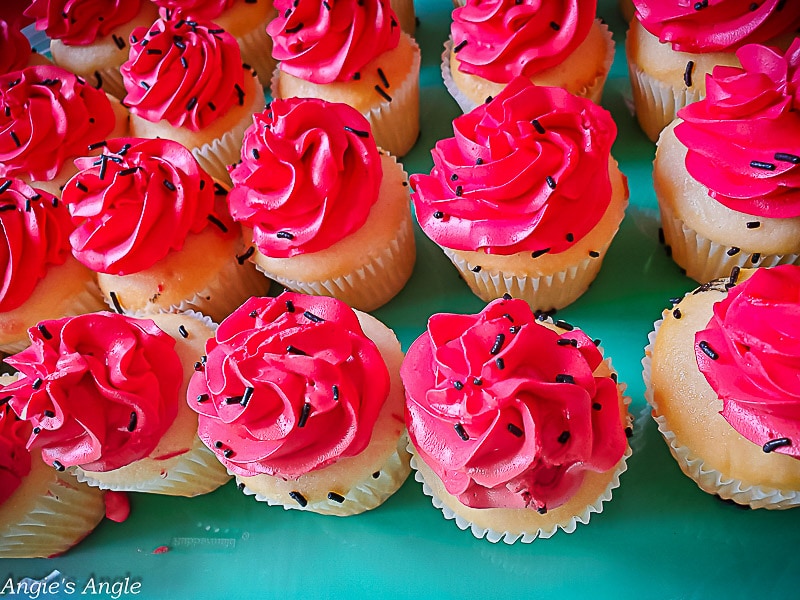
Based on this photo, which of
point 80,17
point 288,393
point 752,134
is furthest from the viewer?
point 80,17

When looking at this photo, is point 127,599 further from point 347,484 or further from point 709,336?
point 709,336

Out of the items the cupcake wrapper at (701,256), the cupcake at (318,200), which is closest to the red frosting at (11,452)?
the cupcake at (318,200)

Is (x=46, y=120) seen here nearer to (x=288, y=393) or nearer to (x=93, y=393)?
(x=93, y=393)

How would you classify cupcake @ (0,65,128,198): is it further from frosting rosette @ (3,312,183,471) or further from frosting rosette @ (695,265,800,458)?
frosting rosette @ (695,265,800,458)

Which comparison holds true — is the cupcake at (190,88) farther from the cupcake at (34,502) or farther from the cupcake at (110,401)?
the cupcake at (34,502)

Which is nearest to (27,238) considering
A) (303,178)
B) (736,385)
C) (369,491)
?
(303,178)

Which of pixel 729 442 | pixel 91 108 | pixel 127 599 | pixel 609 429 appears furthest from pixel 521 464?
pixel 91 108
